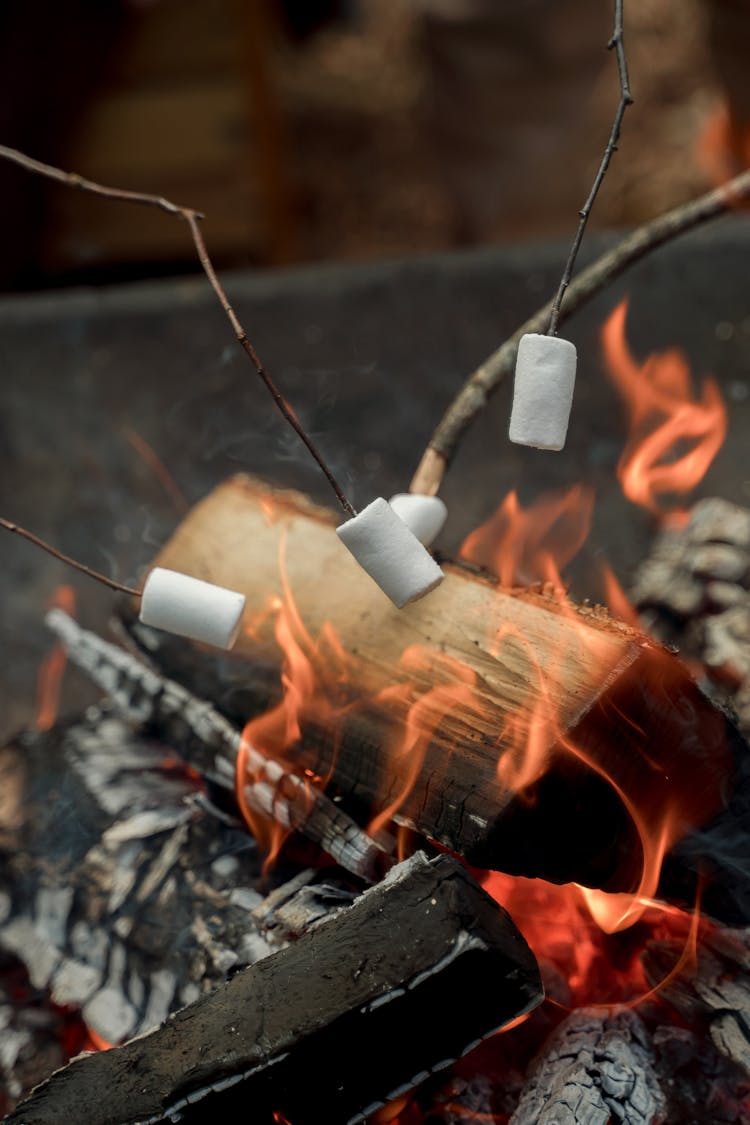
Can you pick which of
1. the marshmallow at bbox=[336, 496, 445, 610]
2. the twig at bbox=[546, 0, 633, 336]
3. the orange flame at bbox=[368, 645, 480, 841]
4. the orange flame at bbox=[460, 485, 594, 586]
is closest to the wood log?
the orange flame at bbox=[368, 645, 480, 841]

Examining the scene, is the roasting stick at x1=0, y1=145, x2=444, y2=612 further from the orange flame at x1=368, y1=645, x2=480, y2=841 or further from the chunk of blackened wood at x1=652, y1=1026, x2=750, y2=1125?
the chunk of blackened wood at x1=652, y1=1026, x2=750, y2=1125

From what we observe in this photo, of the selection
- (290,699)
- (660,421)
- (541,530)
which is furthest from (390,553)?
(660,421)

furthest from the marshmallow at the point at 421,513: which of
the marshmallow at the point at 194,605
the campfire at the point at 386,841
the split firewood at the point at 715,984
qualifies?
the split firewood at the point at 715,984

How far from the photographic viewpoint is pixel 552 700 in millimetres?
1084

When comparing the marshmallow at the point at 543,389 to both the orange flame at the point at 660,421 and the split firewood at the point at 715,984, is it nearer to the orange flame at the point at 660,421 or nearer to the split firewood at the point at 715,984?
the split firewood at the point at 715,984

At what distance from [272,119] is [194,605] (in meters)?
A: 2.53

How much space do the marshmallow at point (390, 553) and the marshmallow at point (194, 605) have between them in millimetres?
174

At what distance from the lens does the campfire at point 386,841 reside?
39.6 inches

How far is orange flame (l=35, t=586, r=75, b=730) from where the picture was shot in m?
1.98

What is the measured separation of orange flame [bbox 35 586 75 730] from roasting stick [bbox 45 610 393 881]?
1.29ft

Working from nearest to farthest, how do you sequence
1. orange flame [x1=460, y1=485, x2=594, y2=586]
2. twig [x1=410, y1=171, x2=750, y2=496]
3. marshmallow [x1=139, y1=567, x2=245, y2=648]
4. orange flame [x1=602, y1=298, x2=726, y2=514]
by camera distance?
marshmallow [x1=139, y1=567, x2=245, y2=648]
twig [x1=410, y1=171, x2=750, y2=496]
orange flame [x1=460, y1=485, x2=594, y2=586]
orange flame [x1=602, y1=298, x2=726, y2=514]

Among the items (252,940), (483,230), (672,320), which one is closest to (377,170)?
(483,230)

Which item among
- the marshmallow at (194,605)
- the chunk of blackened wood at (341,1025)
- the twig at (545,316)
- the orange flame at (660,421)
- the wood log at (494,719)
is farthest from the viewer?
the orange flame at (660,421)

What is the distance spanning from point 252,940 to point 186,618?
401mm
